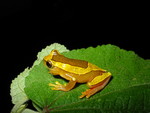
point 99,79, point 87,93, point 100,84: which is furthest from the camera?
Result: point 99,79

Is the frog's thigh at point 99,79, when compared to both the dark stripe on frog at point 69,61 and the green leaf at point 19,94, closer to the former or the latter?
the dark stripe on frog at point 69,61

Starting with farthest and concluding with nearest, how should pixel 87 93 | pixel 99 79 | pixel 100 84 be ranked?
1. pixel 99 79
2. pixel 100 84
3. pixel 87 93

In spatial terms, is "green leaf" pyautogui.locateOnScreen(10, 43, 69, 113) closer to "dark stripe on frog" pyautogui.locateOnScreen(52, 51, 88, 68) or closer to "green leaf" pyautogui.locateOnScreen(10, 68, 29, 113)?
"green leaf" pyautogui.locateOnScreen(10, 68, 29, 113)

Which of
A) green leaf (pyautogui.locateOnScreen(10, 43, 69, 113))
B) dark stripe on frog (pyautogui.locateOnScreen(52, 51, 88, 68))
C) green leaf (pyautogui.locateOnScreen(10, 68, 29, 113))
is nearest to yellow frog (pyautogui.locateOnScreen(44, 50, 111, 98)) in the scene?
dark stripe on frog (pyautogui.locateOnScreen(52, 51, 88, 68))

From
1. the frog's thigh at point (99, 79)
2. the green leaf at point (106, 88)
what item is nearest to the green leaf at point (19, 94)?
the green leaf at point (106, 88)

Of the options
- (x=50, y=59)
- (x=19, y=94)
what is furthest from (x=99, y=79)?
(x=19, y=94)

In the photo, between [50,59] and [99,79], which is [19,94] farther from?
[99,79]
